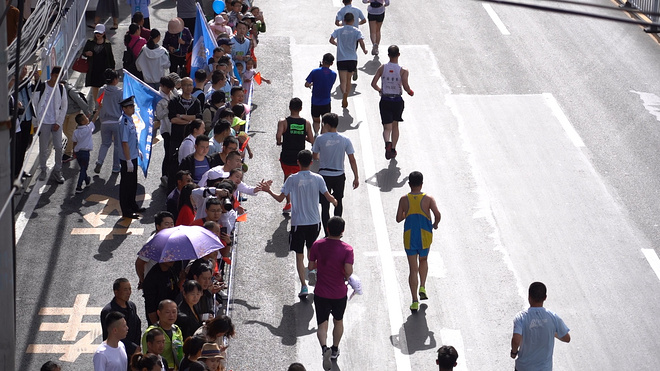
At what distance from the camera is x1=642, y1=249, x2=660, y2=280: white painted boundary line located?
13812mm

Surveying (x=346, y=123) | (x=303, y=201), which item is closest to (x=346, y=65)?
(x=346, y=123)

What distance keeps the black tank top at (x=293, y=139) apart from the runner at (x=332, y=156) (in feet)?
1.51

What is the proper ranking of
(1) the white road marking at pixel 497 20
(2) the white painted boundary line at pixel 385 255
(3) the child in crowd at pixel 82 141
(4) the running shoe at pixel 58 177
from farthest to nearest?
1. (1) the white road marking at pixel 497 20
2. (4) the running shoe at pixel 58 177
3. (3) the child in crowd at pixel 82 141
4. (2) the white painted boundary line at pixel 385 255

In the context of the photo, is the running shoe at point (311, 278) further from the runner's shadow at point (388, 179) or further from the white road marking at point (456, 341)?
the runner's shadow at point (388, 179)

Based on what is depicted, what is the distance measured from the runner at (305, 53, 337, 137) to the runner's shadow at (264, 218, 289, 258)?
2784 millimetres

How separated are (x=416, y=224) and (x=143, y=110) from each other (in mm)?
4616

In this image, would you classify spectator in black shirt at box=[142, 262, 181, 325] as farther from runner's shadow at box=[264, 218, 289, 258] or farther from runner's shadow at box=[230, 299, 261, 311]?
runner's shadow at box=[264, 218, 289, 258]

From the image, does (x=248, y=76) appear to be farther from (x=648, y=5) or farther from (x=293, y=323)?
(x=648, y=5)

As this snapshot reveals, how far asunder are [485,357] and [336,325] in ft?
5.79

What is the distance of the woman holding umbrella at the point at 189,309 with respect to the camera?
401 inches

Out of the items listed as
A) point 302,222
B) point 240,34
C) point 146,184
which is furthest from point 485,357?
point 240,34

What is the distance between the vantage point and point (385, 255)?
1411cm

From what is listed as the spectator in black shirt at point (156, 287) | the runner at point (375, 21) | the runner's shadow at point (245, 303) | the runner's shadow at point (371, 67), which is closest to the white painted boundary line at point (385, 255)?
the runner's shadow at point (245, 303)

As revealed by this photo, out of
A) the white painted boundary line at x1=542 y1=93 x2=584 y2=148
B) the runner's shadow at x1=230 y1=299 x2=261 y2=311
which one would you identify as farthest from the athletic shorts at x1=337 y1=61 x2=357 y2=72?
the runner's shadow at x1=230 y1=299 x2=261 y2=311
